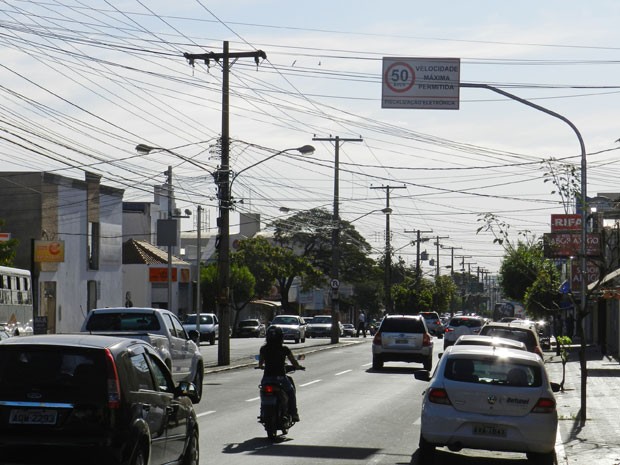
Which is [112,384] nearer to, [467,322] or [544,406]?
[544,406]

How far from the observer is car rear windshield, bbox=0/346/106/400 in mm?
9703

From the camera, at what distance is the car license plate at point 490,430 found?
13828 millimetres

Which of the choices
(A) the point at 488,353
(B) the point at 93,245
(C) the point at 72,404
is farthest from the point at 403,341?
(B) the point at 93,245

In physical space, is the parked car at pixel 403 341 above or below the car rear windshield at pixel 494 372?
below

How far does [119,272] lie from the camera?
216 ft

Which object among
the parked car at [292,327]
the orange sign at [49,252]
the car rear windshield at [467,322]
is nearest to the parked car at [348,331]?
the parked car at [292,327]

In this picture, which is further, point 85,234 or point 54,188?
point 85,234

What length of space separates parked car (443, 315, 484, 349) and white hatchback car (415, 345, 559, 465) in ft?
124

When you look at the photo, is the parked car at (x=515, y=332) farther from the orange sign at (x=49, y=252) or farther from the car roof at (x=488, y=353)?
the orange sign at (x=49, y=252)

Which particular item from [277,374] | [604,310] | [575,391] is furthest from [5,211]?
[277,374]

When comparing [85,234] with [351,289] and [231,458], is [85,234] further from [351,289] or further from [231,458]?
[351,289]

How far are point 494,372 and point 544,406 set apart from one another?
73cm

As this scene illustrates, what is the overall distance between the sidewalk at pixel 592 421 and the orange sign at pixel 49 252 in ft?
84.2

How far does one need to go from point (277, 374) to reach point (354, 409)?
547cm
